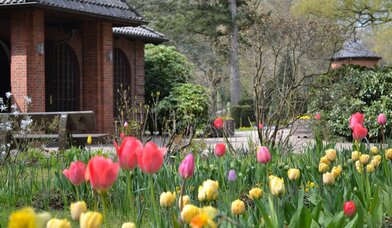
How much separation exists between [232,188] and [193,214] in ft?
7.01

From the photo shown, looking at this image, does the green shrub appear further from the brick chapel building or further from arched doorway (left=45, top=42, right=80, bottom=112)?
arched doorway (left=45, top=42, right=80, bottom=112)

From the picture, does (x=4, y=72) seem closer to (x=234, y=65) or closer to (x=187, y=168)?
(x=234, y=65)

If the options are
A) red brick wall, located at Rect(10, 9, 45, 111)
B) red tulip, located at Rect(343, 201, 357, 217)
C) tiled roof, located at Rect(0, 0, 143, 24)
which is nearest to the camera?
red tulip, located at Rect(343, 201, 357, 217)

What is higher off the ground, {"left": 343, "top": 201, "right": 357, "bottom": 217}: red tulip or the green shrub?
the green shrub

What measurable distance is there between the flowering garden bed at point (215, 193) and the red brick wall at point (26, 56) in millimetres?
9847

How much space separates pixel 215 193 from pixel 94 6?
15869mm

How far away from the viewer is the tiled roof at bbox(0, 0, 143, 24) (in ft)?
50.7

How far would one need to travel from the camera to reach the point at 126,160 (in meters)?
2.17

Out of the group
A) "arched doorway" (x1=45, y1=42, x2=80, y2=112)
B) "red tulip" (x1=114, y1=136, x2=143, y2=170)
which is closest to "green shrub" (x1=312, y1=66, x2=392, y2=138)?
"arched doorway" (x1=45, y1=42, x2=80, y2=112)

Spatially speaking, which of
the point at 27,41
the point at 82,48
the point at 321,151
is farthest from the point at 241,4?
the point at 321,151

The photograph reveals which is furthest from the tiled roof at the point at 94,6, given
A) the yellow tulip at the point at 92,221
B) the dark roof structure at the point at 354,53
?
the dark roof structure at the point at 354,53

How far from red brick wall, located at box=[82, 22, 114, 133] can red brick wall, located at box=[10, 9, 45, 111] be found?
2.30 m

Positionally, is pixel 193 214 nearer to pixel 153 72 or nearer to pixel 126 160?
pixel 126 160

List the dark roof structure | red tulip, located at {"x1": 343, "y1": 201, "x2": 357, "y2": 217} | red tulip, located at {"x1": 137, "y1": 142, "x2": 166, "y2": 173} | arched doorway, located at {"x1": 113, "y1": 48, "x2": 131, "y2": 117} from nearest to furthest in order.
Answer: red tulip, located at {"x1": 137, "y1": 142, "x2": 166, "y2": 173}
red tulip, located at {"x1": 343, "y1": 201, "x2": 357, "y2": 217}
arched doorway, located at {"x1": 113, "y1": 48, "x2": 131, "y2": 117}
the dark roof structure
